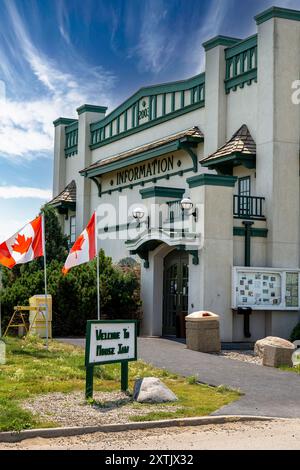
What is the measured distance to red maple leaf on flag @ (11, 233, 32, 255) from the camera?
17703 mm

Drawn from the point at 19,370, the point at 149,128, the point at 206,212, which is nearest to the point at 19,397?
the point at 19,370

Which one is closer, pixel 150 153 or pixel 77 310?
pixel 77 310

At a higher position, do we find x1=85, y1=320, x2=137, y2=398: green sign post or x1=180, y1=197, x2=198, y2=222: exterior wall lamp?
x1=180, y1=197, x2=198, y2=222: exterior wall lamp

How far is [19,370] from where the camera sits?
538 inches

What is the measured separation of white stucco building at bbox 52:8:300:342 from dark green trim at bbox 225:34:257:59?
3 centimetres

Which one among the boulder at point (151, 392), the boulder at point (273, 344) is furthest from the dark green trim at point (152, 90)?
the boulder at point (151, 392)

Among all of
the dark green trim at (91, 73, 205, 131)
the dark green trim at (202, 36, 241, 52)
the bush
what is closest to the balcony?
the bush

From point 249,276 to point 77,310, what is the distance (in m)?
5.66

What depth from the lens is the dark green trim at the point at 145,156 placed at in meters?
24.9

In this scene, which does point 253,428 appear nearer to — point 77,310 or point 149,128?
point 77,310

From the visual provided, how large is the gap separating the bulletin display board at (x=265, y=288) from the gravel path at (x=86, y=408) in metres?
9.17

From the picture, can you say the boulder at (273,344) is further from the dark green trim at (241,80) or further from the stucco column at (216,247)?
the dark green trim at (241,80)

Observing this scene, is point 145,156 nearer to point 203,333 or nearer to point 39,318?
point 39,318

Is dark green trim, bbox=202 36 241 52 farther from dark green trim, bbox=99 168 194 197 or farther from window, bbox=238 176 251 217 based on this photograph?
window, bbox=238 176 251 217
